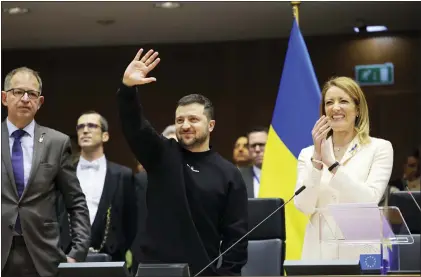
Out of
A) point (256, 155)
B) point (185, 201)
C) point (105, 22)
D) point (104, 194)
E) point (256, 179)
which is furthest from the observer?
point (105, 22)

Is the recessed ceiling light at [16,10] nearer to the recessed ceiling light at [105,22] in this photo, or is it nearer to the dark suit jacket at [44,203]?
the recessed ceiling light at [105,22]

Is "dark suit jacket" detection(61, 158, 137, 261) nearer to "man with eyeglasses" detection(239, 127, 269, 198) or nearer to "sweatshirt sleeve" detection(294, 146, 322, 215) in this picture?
"man with eyeglasses" detection(239, 127, 269, 198)

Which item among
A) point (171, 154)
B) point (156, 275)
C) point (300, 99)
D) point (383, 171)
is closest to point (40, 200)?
point (171, 154)

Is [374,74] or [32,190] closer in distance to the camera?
[32,190]

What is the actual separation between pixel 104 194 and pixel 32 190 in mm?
1993

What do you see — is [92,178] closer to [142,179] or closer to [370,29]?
[142,179]

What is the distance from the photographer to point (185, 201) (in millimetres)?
3473

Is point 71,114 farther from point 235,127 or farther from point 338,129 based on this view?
point 338,129

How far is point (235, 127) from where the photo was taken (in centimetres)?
948

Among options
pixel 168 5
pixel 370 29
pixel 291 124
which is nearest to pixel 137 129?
pixel 291 124

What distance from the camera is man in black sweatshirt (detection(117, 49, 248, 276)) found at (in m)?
3.45

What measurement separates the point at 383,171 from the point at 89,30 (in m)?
5.71

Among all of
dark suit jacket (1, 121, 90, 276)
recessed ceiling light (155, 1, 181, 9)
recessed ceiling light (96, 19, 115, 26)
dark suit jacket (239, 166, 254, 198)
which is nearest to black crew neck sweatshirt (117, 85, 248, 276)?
dark suit jacket (1, 121, 90, 276)

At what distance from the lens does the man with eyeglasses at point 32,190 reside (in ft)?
12.0
